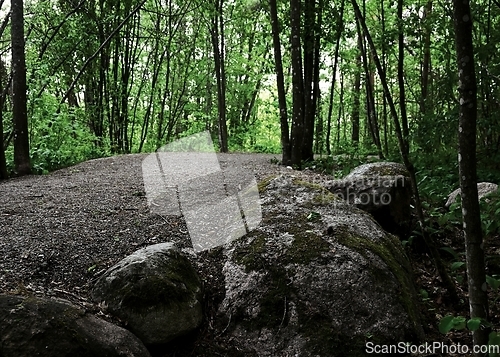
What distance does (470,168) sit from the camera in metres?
2.14

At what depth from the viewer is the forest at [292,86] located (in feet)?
11.9

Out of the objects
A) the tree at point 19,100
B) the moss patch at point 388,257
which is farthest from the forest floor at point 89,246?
the tree at point 19,100

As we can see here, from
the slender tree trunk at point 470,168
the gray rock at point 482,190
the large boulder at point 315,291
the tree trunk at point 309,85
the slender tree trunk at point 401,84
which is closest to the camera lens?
the slender tree trunk at point 470,168

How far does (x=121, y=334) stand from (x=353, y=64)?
14.3m

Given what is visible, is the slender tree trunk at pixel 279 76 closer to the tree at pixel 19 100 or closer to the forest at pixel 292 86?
the forest at pixel 292 86

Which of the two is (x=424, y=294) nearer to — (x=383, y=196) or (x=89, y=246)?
(x=383, y=196)

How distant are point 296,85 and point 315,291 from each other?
5.56 metres

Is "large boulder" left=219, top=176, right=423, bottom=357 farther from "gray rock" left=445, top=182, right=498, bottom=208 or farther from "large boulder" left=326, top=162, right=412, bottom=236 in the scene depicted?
"gray rock" left=445, top=182, right=498, bottom=208

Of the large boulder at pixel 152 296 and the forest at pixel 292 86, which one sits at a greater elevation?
the forest at pixel 292 86

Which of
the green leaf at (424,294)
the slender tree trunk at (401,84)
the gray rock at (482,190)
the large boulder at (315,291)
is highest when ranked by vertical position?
the slender tree trunk at (401,84)

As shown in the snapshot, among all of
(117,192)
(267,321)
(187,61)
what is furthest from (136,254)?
(187,61)

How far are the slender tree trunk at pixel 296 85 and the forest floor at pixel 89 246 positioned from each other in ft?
12.1

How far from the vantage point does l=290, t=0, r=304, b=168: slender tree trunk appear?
7.47m

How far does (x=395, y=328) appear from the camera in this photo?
2738 millimetres
